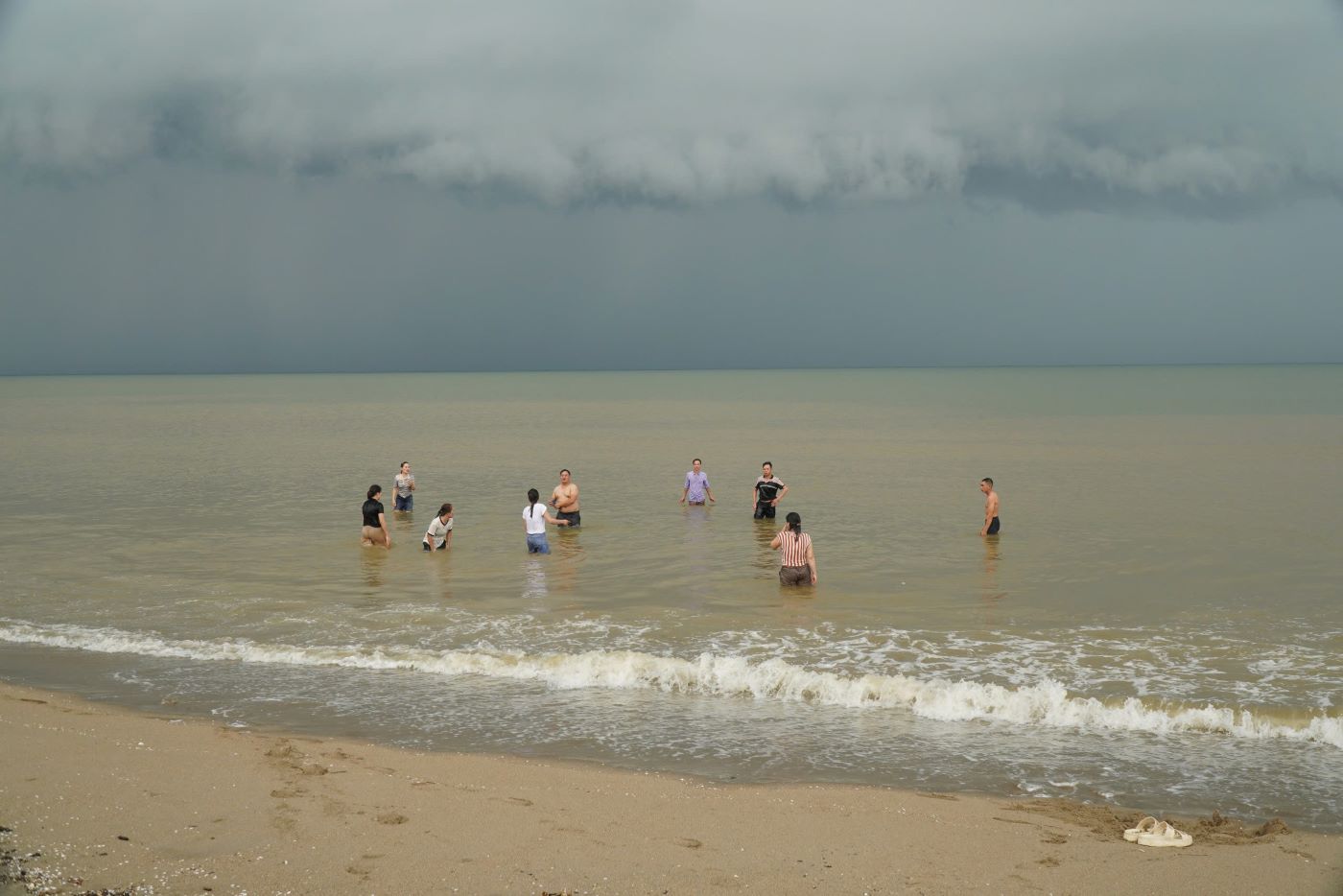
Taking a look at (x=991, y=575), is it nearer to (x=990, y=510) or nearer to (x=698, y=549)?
(x=990, y=510)

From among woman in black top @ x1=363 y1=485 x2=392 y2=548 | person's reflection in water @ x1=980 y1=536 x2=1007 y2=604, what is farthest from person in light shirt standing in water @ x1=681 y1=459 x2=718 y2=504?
woman in black top @ x1=363 y1=485 x2=392 y2=548

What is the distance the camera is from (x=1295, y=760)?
9578mm

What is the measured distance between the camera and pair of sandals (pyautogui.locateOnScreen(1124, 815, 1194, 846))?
7.33 m

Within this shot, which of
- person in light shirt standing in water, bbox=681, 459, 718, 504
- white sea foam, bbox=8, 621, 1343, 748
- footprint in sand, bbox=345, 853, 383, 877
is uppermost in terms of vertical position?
person in light shirt standing in water, bbox=681, 459, 718, 504

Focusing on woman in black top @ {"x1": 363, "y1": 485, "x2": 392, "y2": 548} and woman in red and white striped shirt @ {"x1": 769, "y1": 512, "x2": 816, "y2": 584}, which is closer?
woman in red and white striped shirt @ {"x1": 769, "y1": 512, "x2": 816, "y2": 584}

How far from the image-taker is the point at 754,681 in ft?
39.0

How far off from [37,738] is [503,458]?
113ft

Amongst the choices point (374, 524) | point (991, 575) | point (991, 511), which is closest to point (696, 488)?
point (991, 511)

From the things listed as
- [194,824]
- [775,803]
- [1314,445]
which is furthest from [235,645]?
[1314,445]

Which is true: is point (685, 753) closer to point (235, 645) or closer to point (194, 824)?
point (194, 824)

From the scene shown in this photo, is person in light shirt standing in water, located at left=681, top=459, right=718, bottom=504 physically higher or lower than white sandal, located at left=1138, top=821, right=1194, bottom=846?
higher

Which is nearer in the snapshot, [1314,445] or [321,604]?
[321,604]

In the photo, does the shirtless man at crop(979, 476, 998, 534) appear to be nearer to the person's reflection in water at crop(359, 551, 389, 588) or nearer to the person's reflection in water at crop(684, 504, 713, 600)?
the person's reflection in water at crop(684, 504, 713, 600)

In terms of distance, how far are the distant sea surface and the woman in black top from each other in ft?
1.98
